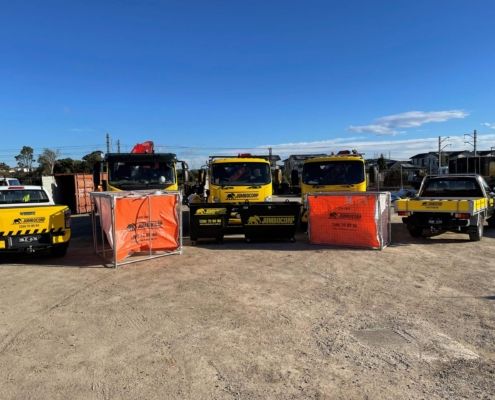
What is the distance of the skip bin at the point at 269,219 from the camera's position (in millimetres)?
12156

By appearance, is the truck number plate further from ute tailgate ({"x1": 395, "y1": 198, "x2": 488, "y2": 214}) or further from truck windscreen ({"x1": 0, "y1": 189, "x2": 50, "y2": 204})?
ute tailgate ({"x1": 395, "y1": 198, "x2": 488, "y2": 214})

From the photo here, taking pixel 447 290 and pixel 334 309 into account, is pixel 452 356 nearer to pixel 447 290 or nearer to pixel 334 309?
pixel 334 309

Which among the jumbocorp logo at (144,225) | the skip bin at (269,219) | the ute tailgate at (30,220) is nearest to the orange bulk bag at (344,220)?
the skip bin at (269,219)

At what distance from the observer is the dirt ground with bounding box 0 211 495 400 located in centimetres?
408

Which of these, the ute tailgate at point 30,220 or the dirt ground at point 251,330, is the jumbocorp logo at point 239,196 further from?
the ute tailgate at point 30,220

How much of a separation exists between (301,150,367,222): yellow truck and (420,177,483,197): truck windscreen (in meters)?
2.23

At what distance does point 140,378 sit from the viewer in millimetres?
4223

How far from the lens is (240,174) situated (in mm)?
13703

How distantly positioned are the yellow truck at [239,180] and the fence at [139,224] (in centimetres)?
294

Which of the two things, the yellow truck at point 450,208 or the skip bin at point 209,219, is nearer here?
the yellow truck at point 450,208

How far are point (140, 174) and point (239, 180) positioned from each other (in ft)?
9.93

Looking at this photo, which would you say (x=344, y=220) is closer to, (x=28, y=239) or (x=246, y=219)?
(x=246, y=219)

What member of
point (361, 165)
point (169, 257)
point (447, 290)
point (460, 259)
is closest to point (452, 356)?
point (447, 290)

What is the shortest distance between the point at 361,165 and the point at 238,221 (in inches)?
180
